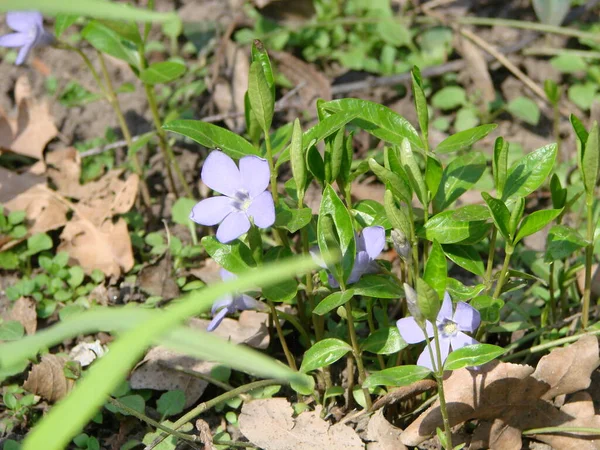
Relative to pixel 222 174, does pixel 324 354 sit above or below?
below

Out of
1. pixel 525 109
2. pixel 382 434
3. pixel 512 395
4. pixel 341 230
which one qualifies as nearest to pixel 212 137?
pixel 341 230

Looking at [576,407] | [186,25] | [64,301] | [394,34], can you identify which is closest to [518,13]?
[394,34]

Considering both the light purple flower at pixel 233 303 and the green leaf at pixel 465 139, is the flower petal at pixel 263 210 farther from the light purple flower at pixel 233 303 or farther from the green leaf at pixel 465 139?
the green leaf at pixel 465 139

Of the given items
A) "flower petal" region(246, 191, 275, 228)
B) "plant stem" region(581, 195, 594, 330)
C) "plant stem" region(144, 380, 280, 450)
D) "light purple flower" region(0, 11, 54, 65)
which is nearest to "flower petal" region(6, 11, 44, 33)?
"light purple flower" region(0, 11, 54, 65)

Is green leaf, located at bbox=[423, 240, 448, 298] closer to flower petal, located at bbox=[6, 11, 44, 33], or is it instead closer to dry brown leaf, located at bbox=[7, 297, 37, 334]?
dry brown leaf, located at bbox=[7, 297, 37, 334]

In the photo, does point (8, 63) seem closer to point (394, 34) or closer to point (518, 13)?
point (394, 34)

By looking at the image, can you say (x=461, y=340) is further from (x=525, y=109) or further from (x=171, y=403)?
(x=525, y=109)

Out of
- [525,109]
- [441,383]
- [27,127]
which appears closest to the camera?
[441,383]
